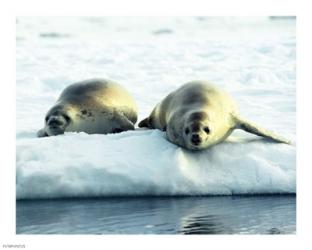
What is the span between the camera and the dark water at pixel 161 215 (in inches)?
198

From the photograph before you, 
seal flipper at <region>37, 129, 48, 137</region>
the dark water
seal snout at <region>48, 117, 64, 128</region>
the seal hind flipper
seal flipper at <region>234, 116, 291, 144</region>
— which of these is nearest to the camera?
the dark water

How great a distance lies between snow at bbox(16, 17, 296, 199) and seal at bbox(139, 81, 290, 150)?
91 millimetres

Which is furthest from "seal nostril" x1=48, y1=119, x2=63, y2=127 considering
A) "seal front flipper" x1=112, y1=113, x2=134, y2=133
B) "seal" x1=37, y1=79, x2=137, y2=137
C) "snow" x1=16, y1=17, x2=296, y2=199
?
"seal front flipper" x1=112, y1=113, x2=134, y2=133

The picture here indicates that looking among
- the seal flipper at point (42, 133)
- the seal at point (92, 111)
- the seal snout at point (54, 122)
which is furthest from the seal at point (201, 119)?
the seal flipper at point (42, 133)

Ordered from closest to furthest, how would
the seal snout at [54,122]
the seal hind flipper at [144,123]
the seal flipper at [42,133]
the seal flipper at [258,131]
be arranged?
the seal flipper at [258,131]
the seal flipper at [42,133]
the seal snout at [54,122]
the seal hind flipper at [144,123]

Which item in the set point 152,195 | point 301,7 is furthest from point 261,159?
point 301,7

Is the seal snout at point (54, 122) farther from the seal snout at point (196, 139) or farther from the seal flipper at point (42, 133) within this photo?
the seal snout at point (196, 139)

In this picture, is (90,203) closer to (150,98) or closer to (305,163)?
(305,163)

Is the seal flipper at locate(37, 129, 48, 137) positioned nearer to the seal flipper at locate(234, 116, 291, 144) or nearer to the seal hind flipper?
the seal hind flipper

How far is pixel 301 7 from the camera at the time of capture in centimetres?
631

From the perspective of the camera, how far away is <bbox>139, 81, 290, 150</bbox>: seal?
6171mm

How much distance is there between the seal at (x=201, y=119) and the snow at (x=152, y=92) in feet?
0.30

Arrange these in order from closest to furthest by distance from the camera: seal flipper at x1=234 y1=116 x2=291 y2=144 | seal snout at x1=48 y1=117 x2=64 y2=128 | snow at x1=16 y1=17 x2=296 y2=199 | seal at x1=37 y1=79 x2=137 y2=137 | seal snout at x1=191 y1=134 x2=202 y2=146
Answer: snow at x1=16 y1=17 x2=296 y2=199 < seal snout at x1=191 y1=134 x2=202 y2=146 < seal flipper at x1=234 y1=116 x2=291 y2=144 < seal snout at x1=48 y1=117 x2=64 y2=128 < seal at x1=37 y1=79 x2=137 y2=137

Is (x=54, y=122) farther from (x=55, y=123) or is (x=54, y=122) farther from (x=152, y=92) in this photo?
(x=152, y=92)
